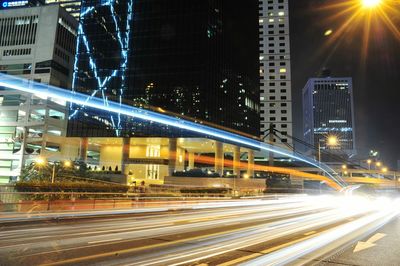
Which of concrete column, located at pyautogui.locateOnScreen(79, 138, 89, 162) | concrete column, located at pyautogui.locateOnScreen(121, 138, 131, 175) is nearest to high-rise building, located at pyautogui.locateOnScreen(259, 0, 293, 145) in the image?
concrete column, located at pyautogui.locateOnScreen(121, 138, 131, 175)

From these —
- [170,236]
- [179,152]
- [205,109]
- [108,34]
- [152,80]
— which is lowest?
[170,236]

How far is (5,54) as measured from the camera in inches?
3669

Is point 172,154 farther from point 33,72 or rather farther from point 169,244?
point 169,244

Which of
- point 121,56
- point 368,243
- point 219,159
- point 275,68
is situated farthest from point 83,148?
point 275,68

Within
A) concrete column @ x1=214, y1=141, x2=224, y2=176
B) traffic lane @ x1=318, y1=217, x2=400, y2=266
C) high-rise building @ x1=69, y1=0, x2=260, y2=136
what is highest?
high-rise building @ x1=69, y1=0, x2=260, y2=136

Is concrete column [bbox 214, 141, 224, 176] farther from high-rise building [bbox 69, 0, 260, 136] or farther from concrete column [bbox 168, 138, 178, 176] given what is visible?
concrete column [bbox 168, 138, 178, 176]

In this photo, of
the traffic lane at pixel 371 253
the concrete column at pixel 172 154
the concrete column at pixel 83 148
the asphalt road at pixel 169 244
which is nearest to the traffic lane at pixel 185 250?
the asphalt road at pixel 169 244

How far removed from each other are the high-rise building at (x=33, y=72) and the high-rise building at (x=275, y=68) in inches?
2606

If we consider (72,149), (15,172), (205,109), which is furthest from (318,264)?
(15,172)

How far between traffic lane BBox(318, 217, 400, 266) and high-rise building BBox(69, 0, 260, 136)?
52106 mm

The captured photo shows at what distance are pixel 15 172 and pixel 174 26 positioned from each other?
168 feet

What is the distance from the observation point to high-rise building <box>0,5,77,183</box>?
82500mm

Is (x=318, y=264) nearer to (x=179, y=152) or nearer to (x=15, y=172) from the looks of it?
(x=179, y=152)

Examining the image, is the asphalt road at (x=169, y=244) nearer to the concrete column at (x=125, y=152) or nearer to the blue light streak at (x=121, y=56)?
the concrete column at (x=125, y=152)
